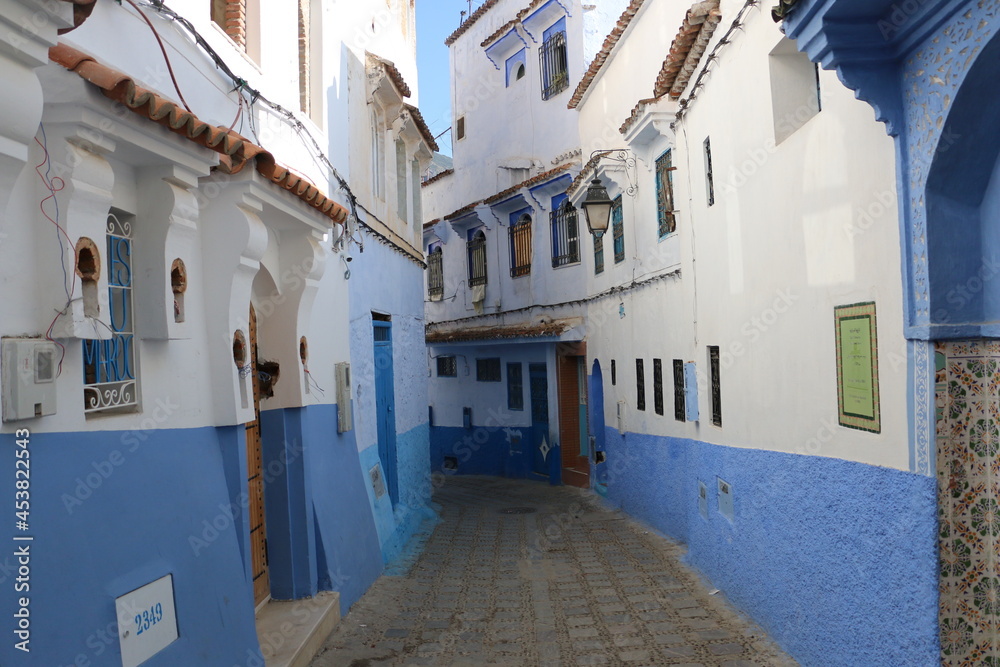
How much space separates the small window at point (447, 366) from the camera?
860 inches

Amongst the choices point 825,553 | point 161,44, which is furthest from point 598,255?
point 161,44

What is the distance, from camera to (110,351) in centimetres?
452

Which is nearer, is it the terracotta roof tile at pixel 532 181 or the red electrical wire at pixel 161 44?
the red electrical wire at pixel 161 44

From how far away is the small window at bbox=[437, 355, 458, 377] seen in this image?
21.8 m

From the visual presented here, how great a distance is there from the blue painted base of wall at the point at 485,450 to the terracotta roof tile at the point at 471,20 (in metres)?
10.6

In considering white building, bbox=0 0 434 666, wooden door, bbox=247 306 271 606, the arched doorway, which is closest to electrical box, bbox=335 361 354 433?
white building, bbox=0 0 434 666

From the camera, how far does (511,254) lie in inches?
777

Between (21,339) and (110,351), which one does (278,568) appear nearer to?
(110,351)

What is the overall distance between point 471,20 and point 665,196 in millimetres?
13356

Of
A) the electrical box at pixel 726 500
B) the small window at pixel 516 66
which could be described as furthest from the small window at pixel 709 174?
the small window at pixel 516 66

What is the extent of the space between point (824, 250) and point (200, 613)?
15.0 feet

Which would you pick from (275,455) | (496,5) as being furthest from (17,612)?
(496,5)

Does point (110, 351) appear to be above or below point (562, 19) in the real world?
below

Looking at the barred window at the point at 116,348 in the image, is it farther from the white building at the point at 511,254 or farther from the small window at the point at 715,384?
the white building at the point at 511,254
